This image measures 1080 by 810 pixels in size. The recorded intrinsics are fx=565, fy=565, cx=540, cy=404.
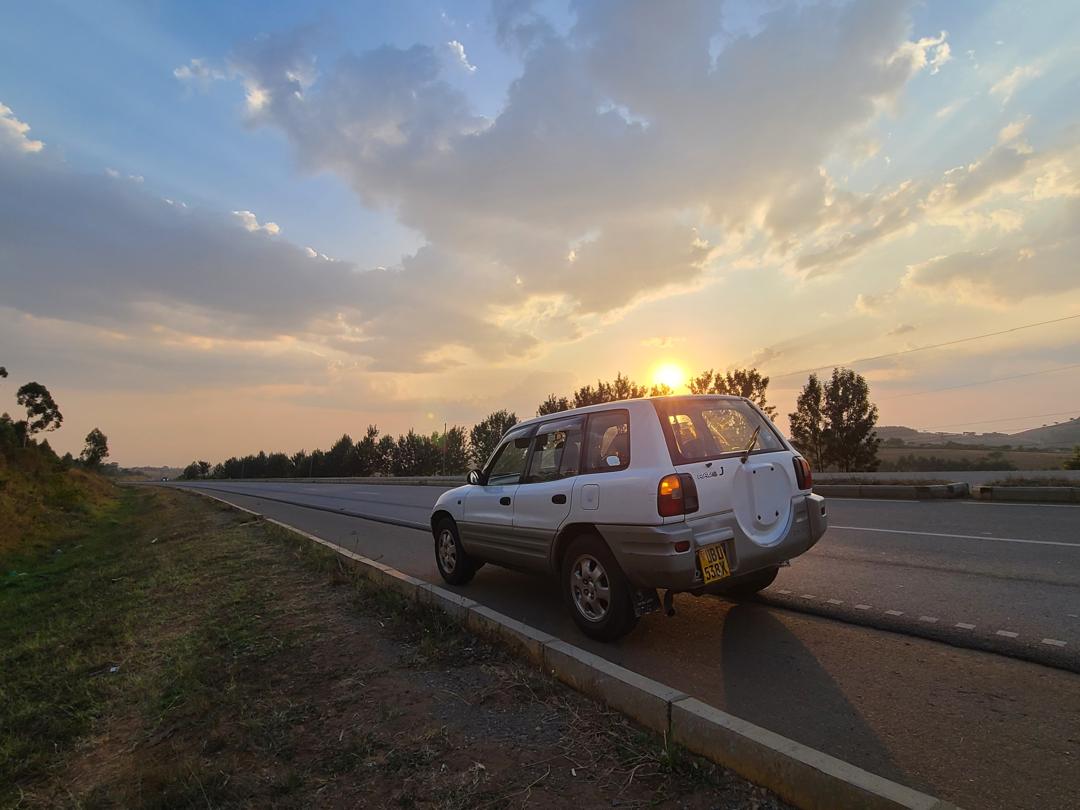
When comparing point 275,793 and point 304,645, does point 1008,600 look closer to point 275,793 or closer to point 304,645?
point 275,793

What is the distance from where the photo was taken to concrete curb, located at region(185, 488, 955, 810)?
2123mm

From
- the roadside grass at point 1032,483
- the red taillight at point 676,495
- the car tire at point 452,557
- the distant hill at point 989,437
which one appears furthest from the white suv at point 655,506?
the distant hill at point 989,437

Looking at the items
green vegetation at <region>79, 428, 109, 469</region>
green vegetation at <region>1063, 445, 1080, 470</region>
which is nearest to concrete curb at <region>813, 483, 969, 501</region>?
green vegetation at <region>1063, 445, 1080, 470</region>

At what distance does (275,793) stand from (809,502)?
4.10 m

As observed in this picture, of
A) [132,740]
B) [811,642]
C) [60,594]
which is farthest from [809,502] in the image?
[60,594]

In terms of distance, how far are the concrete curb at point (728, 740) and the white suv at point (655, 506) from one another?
725mm

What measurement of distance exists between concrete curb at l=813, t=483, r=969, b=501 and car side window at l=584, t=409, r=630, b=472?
11447 millimetres

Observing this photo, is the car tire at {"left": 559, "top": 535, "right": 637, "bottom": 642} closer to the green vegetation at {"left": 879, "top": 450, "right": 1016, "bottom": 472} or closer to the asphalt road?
the asphalt road

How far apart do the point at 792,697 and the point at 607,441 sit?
218 cm

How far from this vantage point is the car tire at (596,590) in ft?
13.9

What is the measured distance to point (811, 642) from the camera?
165 inches

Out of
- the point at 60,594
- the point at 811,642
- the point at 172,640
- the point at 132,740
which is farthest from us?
the point at 60,594

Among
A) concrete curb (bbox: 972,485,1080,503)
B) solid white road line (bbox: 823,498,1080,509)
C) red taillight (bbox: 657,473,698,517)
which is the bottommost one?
solid white road line (bbox: 823,498,1080,509)

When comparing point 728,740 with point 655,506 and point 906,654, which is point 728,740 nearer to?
point 655,506
